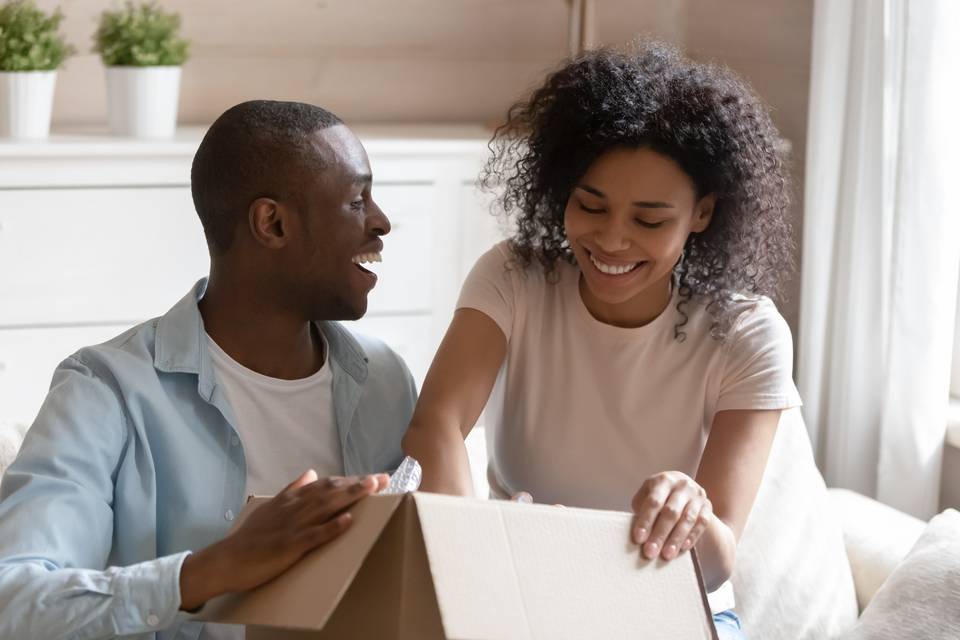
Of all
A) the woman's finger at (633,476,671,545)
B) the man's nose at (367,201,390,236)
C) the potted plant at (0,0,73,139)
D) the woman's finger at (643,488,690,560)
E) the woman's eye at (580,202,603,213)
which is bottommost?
the woman's finger at (643,488,690,560)

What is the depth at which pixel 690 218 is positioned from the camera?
62.7 inches

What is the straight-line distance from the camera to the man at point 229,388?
1.28 m

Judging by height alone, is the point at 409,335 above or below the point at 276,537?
below

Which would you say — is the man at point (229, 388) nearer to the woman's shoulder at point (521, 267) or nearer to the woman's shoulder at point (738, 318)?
the woman's shoulder at point (521, 267)

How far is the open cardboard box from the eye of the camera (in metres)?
1.01

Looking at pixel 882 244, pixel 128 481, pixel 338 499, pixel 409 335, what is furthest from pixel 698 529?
pixel 409 335

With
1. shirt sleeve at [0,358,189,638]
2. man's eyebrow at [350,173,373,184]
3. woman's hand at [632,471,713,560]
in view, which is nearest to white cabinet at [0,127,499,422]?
man's eyebrow at [350,173,373,184]

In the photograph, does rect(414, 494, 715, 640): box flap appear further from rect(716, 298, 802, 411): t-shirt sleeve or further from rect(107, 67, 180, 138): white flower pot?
rect(107, 67, 180, 138): white flower pot

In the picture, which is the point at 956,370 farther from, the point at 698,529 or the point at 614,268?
the point at 698,529

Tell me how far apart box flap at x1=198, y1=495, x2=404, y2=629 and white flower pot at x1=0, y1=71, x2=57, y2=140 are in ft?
6.16

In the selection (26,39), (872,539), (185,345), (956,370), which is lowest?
(872,539)

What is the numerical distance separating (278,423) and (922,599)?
0.76m

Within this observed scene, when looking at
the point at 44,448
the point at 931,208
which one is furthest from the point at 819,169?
the point at 44,448

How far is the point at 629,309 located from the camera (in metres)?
1.67
